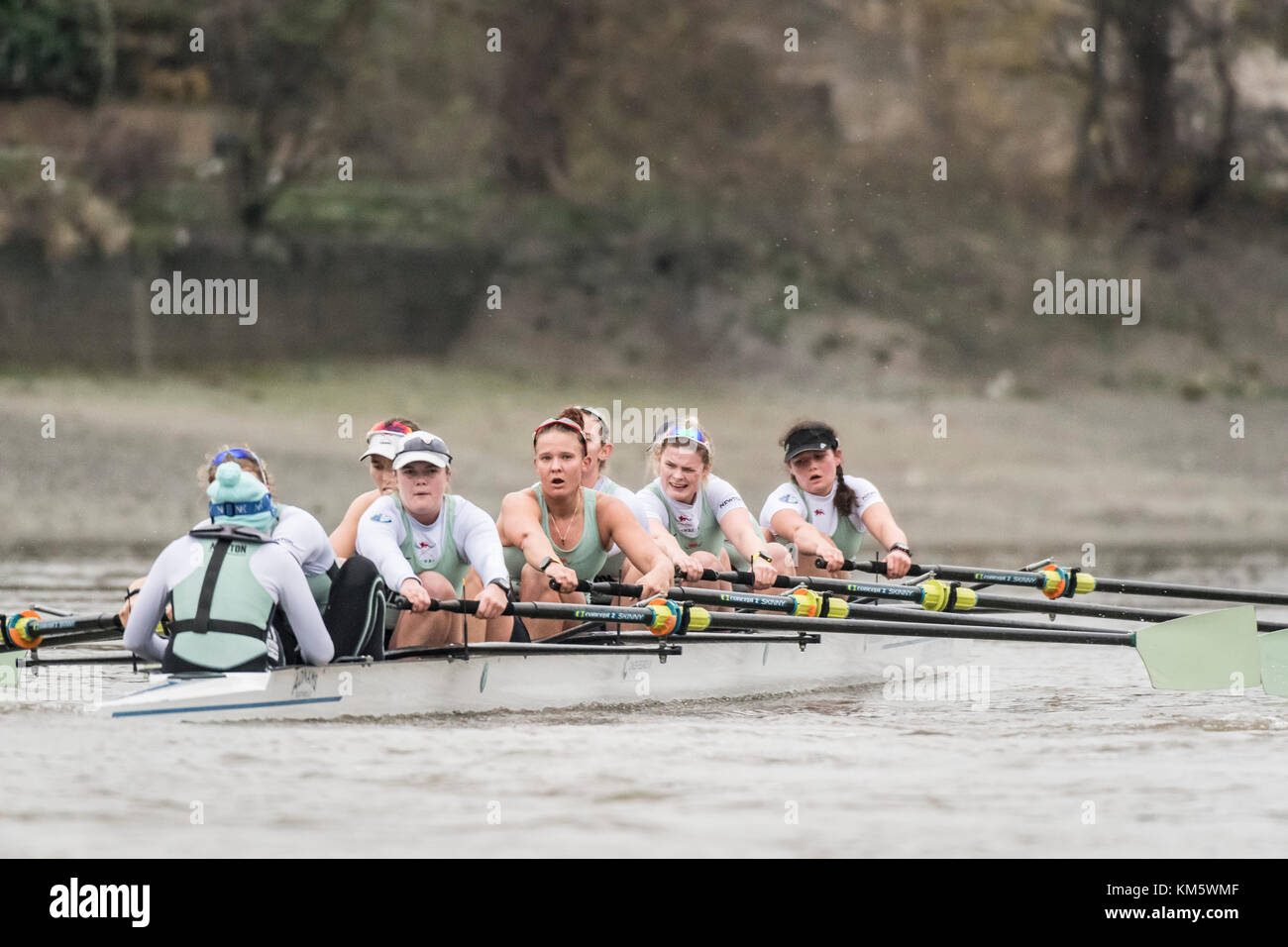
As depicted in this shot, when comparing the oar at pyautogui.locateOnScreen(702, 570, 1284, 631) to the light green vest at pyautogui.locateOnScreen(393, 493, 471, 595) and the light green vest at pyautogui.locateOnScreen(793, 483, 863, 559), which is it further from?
the light green vest at pyautogui.locateOnScreen(393, 493, 471, 595)

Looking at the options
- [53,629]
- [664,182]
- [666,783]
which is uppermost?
[664,182]

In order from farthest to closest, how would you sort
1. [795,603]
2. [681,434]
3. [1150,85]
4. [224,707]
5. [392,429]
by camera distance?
[1150,85], [681,434], [392,429], [795,603], [224,707]

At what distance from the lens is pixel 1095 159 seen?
3120cm

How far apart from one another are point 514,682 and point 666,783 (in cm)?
144

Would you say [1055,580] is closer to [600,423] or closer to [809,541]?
[809,541]

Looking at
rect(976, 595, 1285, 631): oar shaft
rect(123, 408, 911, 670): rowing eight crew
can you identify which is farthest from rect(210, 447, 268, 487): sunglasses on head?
rect(976, 595, 1285, 631): oar shaft

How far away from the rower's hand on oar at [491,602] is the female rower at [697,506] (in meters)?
1.81

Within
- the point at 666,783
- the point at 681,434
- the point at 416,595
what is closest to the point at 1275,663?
the point at 681,434

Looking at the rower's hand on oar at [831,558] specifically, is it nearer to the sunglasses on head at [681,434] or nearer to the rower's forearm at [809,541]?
the rower's forearm at [809,541]

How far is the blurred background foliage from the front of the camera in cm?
2644

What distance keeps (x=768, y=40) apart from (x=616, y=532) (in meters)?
24.0

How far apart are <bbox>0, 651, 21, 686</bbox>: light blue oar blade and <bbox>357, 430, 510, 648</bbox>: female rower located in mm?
1885

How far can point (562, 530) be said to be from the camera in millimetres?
8961

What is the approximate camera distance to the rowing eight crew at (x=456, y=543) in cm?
724
